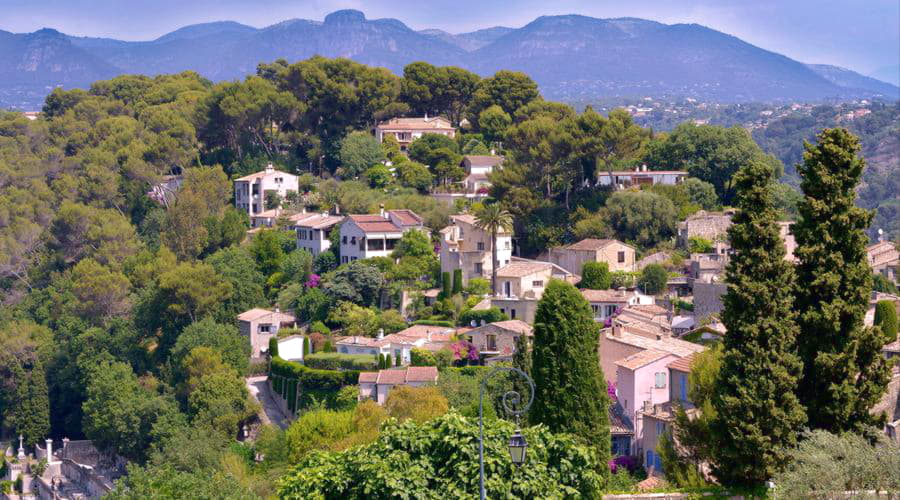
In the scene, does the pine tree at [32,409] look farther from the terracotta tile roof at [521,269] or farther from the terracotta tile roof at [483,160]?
the terracotta tile roof at [483,160]

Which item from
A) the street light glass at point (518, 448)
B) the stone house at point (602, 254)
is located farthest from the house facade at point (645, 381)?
the street light glass at point (518, 448)

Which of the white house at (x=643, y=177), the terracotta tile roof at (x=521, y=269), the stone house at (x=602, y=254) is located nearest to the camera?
the terracotta tile roof at (x=521, y=269)

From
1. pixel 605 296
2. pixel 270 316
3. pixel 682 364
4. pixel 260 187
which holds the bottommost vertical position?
pixel 270 316

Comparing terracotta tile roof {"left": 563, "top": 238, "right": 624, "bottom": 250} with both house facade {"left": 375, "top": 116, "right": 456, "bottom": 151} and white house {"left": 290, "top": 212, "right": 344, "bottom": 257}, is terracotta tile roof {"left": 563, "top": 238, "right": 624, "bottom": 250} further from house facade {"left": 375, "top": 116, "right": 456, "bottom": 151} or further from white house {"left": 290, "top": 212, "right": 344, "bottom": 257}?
house facade {"left": 375, "top": 116, "right": 456, "bottom": 151}

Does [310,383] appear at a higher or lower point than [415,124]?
lower

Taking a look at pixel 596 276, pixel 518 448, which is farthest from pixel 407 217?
pixel 518 448

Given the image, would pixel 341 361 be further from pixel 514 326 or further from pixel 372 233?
pixel 372 233

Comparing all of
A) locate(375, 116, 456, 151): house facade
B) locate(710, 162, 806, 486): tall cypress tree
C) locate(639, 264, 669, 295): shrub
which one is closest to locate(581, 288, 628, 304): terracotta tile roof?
locate(639, 264, 669, 295): shrub
